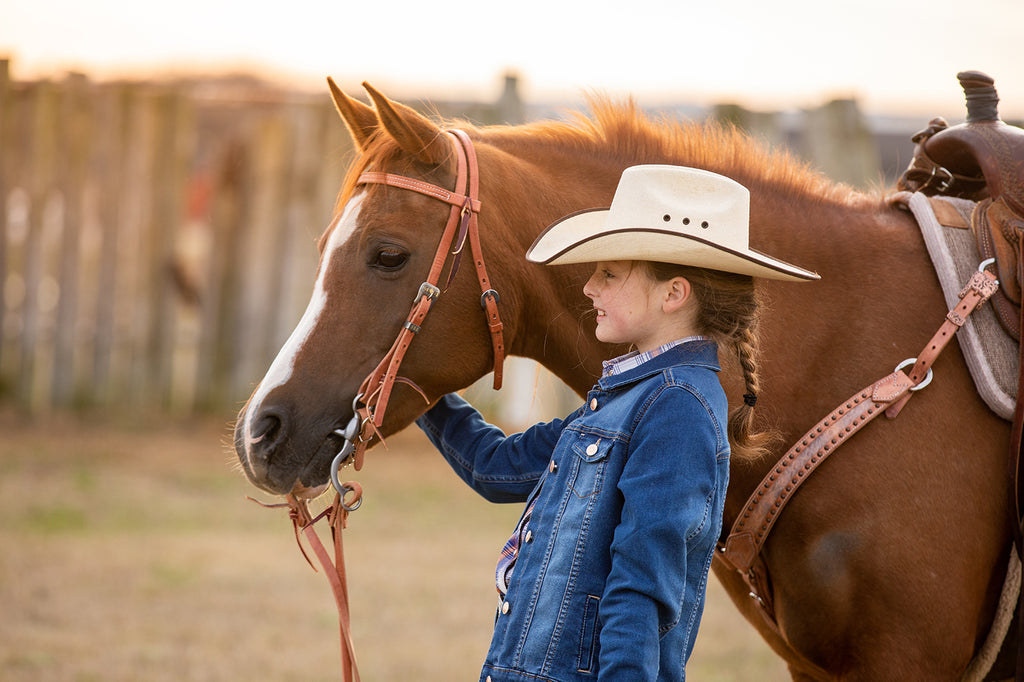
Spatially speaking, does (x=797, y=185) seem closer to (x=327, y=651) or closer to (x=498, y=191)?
(x=498, y=191)

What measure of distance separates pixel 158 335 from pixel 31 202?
5.05 ft

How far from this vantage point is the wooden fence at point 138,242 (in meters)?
8.31

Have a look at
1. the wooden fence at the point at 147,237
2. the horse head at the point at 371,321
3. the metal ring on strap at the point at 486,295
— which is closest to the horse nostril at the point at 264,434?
the horse head at the point at 371,321

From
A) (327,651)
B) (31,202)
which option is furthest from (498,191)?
(31,202)

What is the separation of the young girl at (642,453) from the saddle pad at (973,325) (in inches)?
24.9

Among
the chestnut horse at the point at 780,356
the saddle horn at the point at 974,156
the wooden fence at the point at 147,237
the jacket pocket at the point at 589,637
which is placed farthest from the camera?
the wooden fence at the point at 147,237

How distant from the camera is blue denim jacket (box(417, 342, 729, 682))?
1.71 metres

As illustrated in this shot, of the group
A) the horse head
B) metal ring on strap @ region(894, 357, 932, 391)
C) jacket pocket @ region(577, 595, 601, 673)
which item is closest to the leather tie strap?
metal ring on strap @ region(894, 357, 932, 391)

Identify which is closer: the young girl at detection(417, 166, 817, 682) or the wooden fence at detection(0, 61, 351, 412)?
the young girl at detection(417, 166, 817, 682)

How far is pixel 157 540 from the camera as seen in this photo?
636cm

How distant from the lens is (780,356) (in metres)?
2.41

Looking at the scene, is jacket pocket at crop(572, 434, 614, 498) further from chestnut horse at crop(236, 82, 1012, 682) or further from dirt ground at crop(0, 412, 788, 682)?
dirt ground at crop(0, 412, 788, 682)

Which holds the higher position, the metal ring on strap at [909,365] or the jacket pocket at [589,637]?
the metal ring on strap at [909,365]

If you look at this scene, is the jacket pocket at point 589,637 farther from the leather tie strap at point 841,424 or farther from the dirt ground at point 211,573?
the dirt ground at point 211,573
